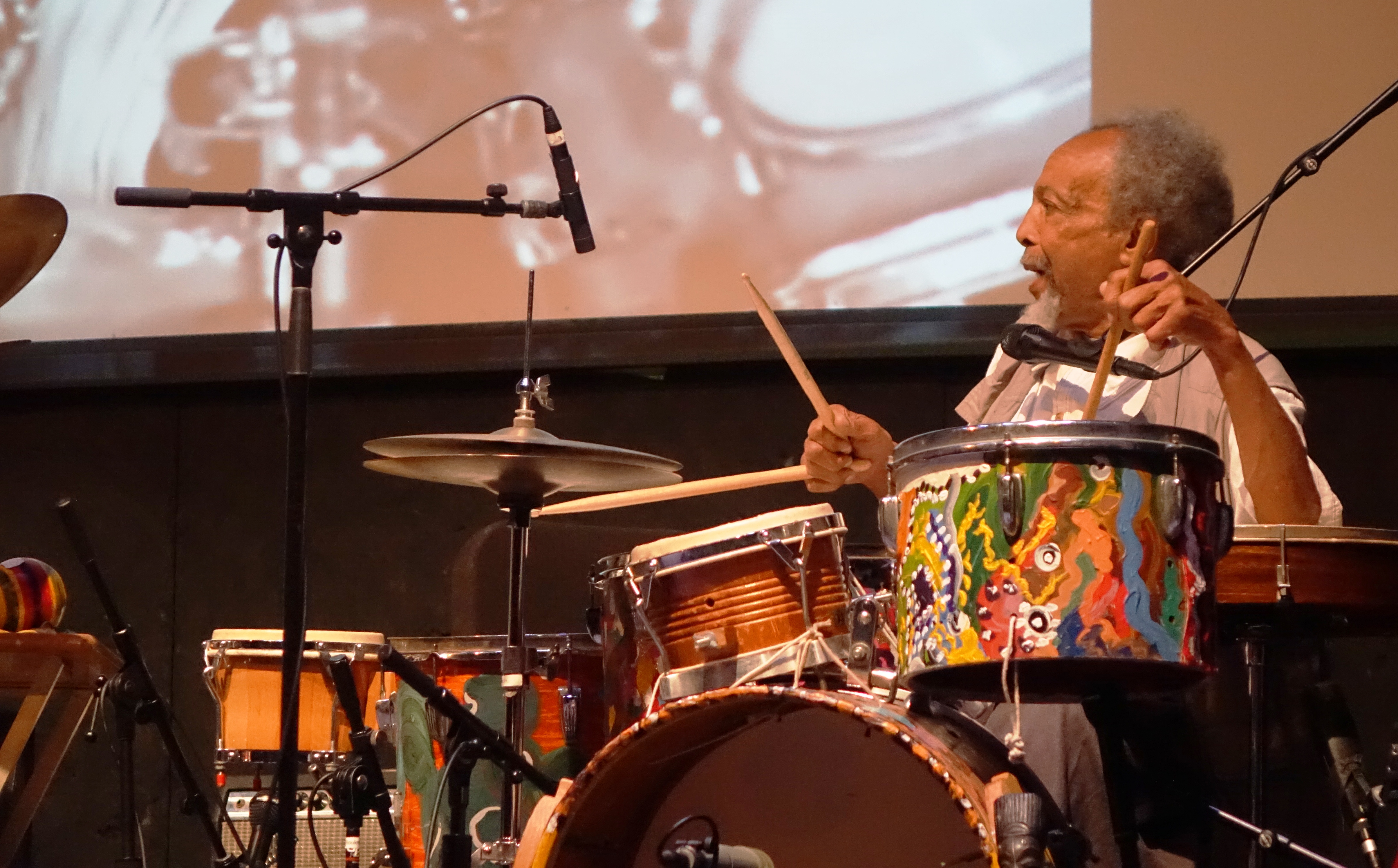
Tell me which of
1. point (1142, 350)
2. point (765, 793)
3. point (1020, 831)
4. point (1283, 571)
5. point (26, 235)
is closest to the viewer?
point (1020, 831)

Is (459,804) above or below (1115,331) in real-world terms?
below

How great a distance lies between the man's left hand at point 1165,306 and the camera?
199 centimetres

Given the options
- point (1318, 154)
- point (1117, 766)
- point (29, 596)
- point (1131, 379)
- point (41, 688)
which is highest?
point (1318, 154)

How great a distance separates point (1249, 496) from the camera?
2344mm

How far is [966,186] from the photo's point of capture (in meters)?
3.22

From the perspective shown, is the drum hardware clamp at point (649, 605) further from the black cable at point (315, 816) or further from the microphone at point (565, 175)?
the black cable at point (315, 816)

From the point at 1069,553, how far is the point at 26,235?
218 cm

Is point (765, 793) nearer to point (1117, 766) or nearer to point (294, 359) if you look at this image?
point (1117, 766)

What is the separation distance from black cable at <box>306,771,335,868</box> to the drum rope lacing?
1.16 meters

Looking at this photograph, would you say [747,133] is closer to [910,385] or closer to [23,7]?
[910,385]

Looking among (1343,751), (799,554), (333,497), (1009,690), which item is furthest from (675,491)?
(333,497)

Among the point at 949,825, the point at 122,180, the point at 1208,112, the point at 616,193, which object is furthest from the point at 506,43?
the point at 949,825

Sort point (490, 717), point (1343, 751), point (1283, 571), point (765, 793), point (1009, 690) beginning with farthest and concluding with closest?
point (490, 717) < point (765, 793) < point (1343, 751) < point (1283, 571) < point (1009, 690)

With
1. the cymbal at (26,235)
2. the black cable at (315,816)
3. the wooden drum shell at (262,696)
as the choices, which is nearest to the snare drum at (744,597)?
the black cable at (315,816)
